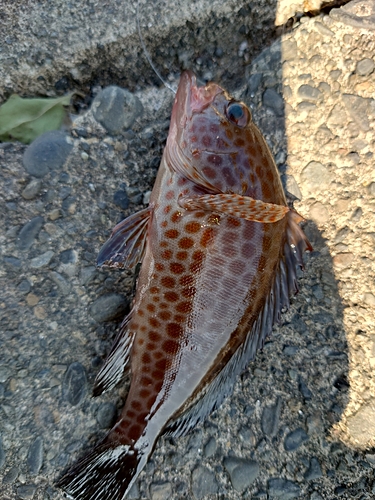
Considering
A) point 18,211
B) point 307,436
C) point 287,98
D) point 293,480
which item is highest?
point 287,98

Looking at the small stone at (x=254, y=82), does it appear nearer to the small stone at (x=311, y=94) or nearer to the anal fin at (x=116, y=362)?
the small stone at (x=311, y=94)

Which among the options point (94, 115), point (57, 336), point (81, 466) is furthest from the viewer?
point (94, 115)

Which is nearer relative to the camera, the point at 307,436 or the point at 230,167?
the point at 230,167

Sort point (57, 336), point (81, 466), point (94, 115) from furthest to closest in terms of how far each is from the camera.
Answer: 1. point (94, 115)
2. point (57, 336)
3. point (81, 466)

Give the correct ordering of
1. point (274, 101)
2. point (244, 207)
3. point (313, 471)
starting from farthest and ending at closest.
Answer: point (274, 101), point (313, 471), point (244, 207)

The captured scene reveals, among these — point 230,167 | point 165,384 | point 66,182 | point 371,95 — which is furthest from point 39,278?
point 371,95

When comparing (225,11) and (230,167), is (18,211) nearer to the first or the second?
(230,167)


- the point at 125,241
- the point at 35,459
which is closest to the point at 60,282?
the point at 125,241

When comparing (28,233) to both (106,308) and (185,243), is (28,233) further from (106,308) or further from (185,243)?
(185,243)
